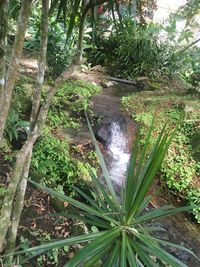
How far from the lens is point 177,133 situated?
246 inches

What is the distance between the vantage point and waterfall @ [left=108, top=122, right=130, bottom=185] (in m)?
5.09

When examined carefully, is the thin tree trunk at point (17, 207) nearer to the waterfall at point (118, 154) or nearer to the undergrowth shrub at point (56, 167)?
the undergrowth shrub at point (56, 167)

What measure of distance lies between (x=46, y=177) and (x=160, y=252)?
7.50ft

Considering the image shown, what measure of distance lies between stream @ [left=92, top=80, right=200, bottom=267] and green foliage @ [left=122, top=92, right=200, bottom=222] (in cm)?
21

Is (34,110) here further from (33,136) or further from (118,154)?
(118,154)

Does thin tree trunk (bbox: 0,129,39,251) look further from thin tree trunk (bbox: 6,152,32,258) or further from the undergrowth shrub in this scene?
the undergrowth shrub

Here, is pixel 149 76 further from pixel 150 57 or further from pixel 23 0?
pixel 23 0

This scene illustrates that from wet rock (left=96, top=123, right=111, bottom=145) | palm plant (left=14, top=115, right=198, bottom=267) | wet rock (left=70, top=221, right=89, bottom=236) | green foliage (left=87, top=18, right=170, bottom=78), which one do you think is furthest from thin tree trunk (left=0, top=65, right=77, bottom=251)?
green foliage (left=87, top=18, right=170, bottom=78)

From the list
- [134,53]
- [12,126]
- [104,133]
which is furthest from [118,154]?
[134,53]

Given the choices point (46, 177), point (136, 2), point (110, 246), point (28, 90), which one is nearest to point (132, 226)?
point (110, 246)

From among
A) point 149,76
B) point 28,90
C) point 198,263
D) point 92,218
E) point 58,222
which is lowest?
point 198,263

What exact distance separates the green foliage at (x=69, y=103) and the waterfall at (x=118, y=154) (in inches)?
27.0

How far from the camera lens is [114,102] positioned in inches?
283

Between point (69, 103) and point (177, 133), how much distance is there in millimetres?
→ 2075
